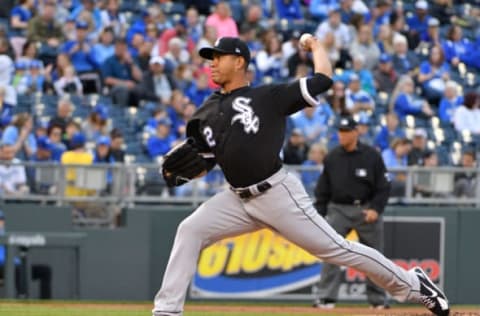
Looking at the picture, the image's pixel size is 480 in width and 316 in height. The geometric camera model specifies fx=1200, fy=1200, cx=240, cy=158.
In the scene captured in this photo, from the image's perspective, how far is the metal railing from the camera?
1330 centimetres

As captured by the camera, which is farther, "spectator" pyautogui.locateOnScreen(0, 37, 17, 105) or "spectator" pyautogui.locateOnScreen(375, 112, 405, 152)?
"spectator" pyautogui.locateOnScreen(375, 112, 405, 152)

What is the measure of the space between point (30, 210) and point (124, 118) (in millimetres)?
2708

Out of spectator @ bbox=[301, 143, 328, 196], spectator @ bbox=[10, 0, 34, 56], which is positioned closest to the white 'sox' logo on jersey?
spectator @ bbox=[301, 143, 328, 196]

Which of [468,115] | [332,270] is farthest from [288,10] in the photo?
[332,270]

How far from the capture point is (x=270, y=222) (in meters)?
7.69

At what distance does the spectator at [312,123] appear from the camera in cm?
1589

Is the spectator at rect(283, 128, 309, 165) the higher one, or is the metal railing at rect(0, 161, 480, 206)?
the spectator at rect(283, 128, 309, 165)

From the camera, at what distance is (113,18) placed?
56.9 ft

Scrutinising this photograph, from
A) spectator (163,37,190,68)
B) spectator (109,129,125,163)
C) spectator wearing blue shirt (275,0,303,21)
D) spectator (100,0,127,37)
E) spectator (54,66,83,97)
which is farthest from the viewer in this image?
spectator wearing blue shirt (275,0,303,21)

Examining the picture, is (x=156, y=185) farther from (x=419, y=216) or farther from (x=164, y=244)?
(x=419, y=216)

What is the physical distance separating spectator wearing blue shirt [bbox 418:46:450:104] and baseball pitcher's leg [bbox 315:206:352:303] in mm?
7082

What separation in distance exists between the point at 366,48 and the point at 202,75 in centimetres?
347

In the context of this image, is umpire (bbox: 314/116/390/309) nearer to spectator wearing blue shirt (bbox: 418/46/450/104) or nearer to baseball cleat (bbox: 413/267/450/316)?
baseball cleat (bbox: 413/267/450/316)

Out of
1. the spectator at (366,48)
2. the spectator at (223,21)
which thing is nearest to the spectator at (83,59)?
the spectator at (223,21)
